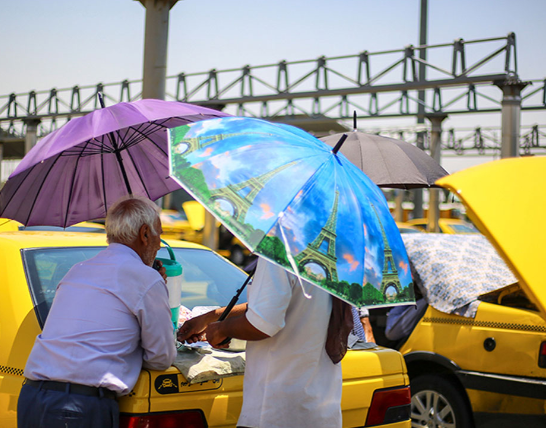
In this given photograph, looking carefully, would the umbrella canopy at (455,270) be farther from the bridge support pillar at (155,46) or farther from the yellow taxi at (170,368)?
the bridge support pillar at (155,46)

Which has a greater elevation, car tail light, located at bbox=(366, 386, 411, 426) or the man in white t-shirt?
the man in white t-shirt

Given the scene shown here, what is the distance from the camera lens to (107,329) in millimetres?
2295

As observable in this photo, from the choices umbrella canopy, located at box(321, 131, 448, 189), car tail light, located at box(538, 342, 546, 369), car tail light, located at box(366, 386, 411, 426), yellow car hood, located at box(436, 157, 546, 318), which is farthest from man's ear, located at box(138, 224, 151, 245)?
car tail light, located at box(538, 342, 546, 369)

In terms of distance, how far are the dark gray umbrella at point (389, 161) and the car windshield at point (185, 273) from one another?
3.63ft

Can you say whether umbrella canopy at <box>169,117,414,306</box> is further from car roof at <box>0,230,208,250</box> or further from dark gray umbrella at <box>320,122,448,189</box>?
dark gray umbrella at <box>320,122,448,189</box>

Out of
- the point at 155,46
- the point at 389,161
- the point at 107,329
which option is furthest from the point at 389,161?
the point at 155,46

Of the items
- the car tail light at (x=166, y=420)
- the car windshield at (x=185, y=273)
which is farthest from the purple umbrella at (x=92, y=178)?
the car tail light at (x=166, y=420)

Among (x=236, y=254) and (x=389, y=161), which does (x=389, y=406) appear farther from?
(x=236, y=254)

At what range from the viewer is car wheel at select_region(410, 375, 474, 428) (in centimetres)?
443

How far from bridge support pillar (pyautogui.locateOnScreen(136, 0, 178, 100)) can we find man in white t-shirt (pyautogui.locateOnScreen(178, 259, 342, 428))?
4.36m

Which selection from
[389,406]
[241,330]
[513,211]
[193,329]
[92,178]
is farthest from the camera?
[92,178]

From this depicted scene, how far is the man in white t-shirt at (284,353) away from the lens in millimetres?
2311

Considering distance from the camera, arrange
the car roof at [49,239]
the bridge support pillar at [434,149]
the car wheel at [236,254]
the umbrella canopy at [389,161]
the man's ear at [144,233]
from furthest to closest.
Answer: the car wheel at [236,254] → the bridge support pillar at [434,149] → the umbrella canopy at [389,161] → the car roof at [49,239] → the man's ear at [144,233]

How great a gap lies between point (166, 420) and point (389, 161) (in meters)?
2.41
